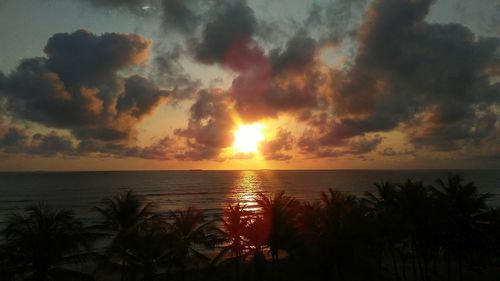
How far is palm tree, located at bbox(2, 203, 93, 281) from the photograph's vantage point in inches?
806

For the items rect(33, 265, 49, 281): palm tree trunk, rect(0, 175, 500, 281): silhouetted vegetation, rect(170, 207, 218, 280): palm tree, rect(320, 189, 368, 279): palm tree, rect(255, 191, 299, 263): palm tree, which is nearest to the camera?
rect(33, 265, 49, 281): palm tree trunk

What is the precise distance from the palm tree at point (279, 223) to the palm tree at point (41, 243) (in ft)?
46.8

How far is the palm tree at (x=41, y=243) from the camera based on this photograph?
20.5 m

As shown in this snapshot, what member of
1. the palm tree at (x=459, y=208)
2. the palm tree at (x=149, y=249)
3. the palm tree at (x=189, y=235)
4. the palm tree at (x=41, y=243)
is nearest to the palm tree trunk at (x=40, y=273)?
the palm tree at (x=41, y=243)

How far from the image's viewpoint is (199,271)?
4478 centimetres

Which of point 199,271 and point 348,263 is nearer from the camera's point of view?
point 348,263

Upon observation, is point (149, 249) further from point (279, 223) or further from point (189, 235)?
point (279, 223)

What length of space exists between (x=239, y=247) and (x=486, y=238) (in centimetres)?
2146

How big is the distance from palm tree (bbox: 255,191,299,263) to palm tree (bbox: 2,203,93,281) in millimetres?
14268

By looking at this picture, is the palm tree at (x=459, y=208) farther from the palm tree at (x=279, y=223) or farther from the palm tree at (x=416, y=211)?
the palm tree at (x=279, y=223)

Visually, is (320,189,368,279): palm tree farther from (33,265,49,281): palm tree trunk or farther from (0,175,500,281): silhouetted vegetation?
(33,265,49,281): palm tree trunk

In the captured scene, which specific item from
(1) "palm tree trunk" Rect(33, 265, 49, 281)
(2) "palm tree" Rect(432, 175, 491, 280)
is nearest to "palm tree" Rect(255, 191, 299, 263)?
(2) "palm tree" Rect(432, 175, 491, 280)

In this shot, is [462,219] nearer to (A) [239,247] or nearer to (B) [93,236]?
(A) [239,247]

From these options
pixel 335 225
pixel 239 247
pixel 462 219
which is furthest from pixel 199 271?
pixel 462 219
